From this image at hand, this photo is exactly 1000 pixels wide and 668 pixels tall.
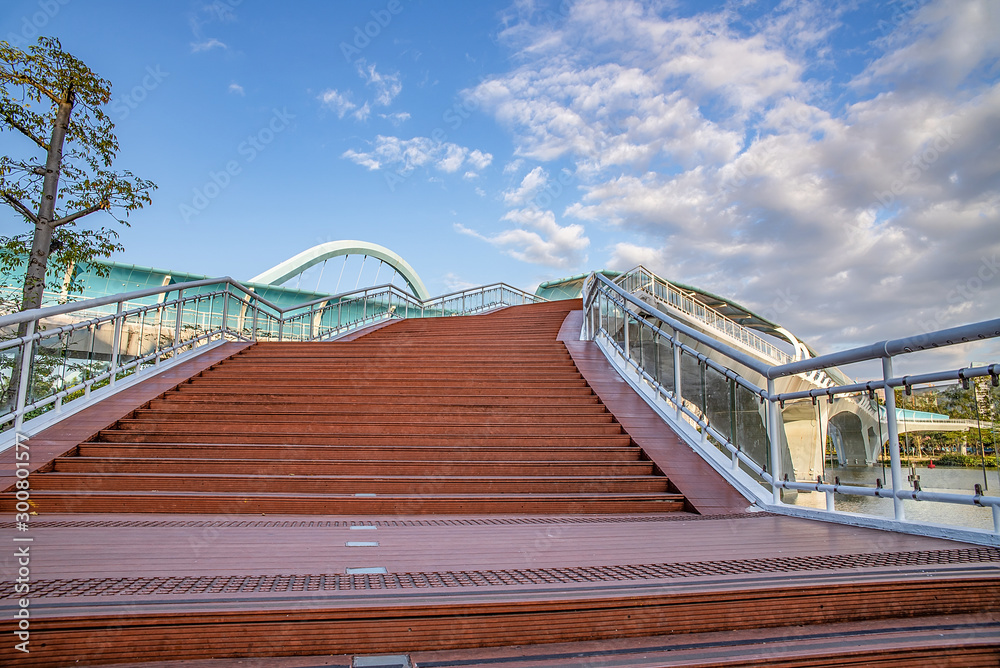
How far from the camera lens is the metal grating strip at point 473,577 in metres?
1.91

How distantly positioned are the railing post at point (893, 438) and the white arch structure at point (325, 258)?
2748 cm

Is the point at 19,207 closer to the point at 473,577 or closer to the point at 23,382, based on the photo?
the point at 23,382

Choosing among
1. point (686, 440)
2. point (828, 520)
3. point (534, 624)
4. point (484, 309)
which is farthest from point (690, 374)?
point (484, 309)

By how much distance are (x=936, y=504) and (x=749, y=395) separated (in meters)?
1.68

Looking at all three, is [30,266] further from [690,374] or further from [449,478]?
[690,374]

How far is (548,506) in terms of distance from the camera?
425 centimetres

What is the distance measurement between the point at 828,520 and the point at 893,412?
34.1 inches

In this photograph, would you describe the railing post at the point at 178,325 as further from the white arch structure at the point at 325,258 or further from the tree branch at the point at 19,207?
the white arch structure at the point at 325,258

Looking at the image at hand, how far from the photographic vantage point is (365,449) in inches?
197

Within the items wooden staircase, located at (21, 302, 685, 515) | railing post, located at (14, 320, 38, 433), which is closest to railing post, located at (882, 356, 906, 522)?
wooden staircase, located at (21, 302, 685, 515)

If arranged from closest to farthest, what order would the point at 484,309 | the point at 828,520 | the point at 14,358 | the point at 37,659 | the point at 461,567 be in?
the point at 37,659 → the point at 461,567 → the point at 828,520 → the point at 14,358 → the point at 484,309

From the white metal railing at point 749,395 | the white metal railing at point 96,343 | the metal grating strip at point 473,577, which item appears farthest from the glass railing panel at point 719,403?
the white metal railing at point 96,343

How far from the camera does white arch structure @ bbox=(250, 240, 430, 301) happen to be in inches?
1271

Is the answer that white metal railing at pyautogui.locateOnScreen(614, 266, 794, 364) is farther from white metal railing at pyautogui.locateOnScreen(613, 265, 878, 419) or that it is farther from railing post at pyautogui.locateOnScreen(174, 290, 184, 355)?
railing post at pyautogui.locateOnScreen(174, 290, 184, 355)
